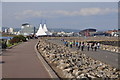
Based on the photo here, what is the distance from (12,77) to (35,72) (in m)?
1.38

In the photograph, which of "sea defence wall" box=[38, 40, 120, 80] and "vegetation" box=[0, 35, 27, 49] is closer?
"sea defence wall" box=[38, 40, 120, 80]

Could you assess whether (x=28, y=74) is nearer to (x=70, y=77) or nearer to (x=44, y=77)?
(x=44, y=77)

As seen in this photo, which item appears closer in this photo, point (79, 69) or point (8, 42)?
point (79, 69)

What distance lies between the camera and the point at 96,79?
35.1 ft

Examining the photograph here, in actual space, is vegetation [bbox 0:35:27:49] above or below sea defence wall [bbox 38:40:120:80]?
above

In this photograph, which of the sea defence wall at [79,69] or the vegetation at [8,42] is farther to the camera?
the vegetation at [8,42]

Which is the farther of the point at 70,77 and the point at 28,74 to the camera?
the point at 28,74

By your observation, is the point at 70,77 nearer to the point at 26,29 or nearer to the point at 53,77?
the point at 53,77

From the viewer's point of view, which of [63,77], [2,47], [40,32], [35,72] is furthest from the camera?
[40,32]

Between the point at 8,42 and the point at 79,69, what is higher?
the point at 8,42

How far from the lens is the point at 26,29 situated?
16562 centimetres

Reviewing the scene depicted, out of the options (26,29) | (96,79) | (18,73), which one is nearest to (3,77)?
(18,73)

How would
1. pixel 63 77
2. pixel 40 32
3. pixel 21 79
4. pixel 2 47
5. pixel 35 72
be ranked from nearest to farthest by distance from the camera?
pixel 21 79 < pixel 63 77 < pixel 35 72 < pixel 2 47 < pixel 40 32

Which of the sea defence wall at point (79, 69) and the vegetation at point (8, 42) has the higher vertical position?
the vegetation at point (8, 42)
